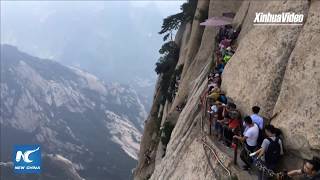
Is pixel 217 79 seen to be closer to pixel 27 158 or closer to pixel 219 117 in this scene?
pixel 219 117

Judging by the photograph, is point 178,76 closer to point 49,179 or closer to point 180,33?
point 180,33

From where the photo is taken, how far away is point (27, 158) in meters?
49.9

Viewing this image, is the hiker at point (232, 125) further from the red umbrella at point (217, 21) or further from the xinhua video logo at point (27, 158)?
the xinhua video logo at point (27, 158)

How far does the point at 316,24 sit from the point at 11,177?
6768 inches

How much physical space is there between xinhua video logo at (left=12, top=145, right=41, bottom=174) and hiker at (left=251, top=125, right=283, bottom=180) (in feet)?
104

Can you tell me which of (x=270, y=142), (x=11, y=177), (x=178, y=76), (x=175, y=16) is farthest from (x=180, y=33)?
(x=11, y=177)

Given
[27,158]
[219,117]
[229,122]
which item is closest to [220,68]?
[219,117]

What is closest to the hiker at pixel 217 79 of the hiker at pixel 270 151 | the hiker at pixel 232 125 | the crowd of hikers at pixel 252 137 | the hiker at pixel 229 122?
the crowd of hikers at pixel 252 137

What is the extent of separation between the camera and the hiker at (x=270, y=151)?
708 inches

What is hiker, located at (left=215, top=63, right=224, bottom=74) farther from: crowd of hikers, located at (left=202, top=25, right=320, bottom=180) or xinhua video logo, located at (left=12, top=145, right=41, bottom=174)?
xinhua video logo, located at (left=12, top=145, right=41, bottom=174)

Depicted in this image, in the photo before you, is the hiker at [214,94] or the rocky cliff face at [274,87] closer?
the rocky cliff face at [274,87]

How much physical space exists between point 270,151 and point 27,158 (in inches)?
1423

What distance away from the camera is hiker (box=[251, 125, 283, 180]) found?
1798cm

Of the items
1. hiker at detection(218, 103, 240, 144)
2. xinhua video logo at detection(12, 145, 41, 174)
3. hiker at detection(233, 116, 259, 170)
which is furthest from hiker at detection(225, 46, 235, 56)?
xinhua video logo at detection(12, 145, 41, 174)
